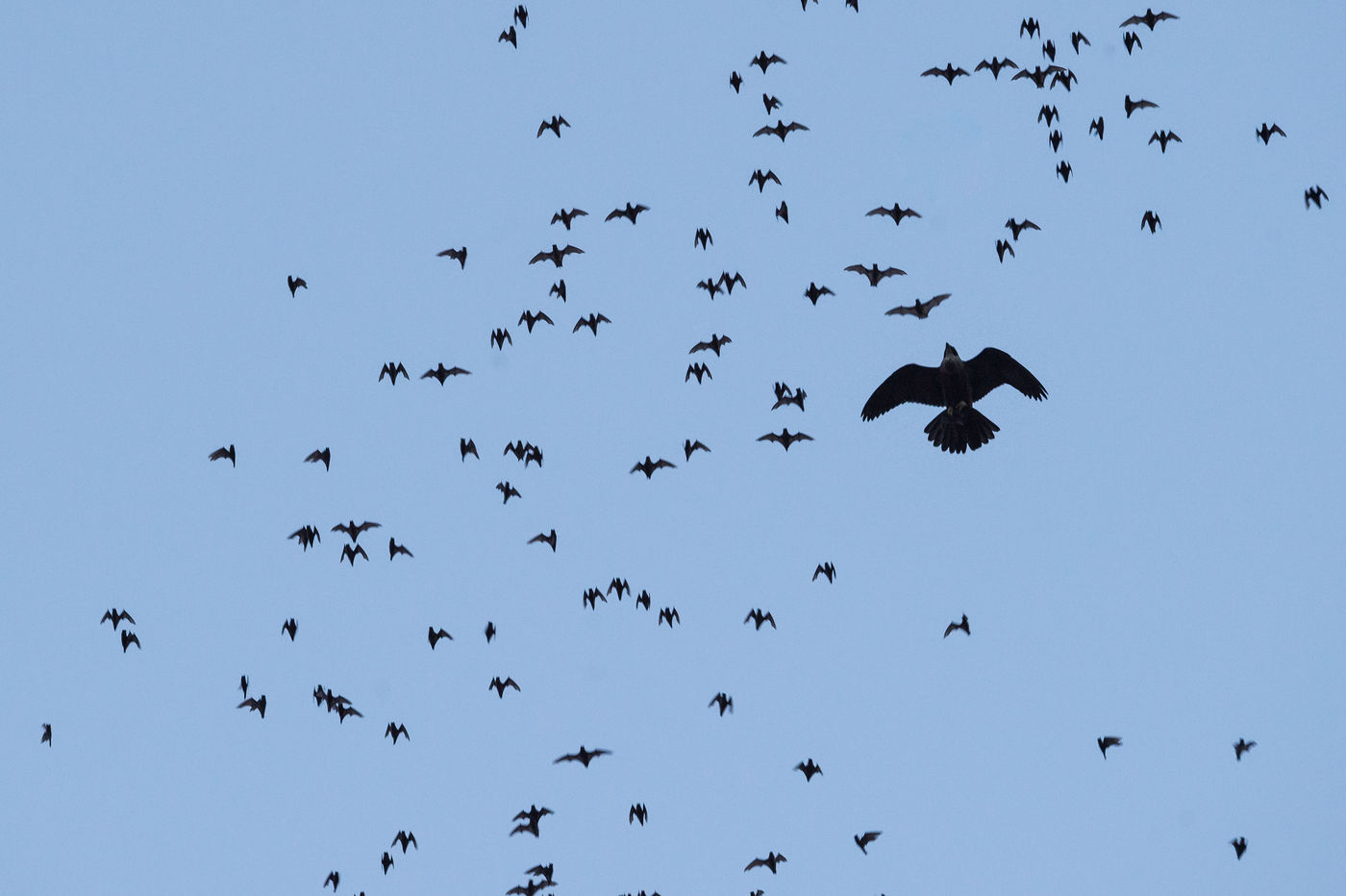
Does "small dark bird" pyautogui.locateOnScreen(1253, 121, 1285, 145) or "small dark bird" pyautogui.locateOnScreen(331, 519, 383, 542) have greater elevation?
"small dark bird" pyautogui.locateOnScreen(1253, 121, 1285, 145)

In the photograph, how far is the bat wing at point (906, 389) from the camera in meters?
37.3

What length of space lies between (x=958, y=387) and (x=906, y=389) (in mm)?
1135

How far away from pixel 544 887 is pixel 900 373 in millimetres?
18660

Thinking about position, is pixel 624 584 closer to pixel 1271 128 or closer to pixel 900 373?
pixel 900 373

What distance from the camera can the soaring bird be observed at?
36812mm

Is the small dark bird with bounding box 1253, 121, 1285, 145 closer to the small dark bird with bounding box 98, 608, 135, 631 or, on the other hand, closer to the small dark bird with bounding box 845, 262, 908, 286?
the small dark bird with bounding box 845, 262, 908, 286

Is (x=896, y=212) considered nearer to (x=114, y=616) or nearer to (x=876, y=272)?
(x=876, y=272)

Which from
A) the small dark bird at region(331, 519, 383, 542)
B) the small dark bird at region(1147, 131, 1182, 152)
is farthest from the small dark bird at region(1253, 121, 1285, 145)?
the small dark bird at region(331, 519, 383, 542)

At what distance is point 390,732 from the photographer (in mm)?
48125

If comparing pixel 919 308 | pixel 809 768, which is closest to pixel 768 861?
pixel 809 768

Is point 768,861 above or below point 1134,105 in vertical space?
below

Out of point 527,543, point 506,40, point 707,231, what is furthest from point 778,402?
point 506,40

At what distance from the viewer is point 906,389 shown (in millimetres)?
37531

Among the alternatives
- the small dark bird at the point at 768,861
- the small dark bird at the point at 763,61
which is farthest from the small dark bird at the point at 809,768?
the small dark bird at the point at 763,61
